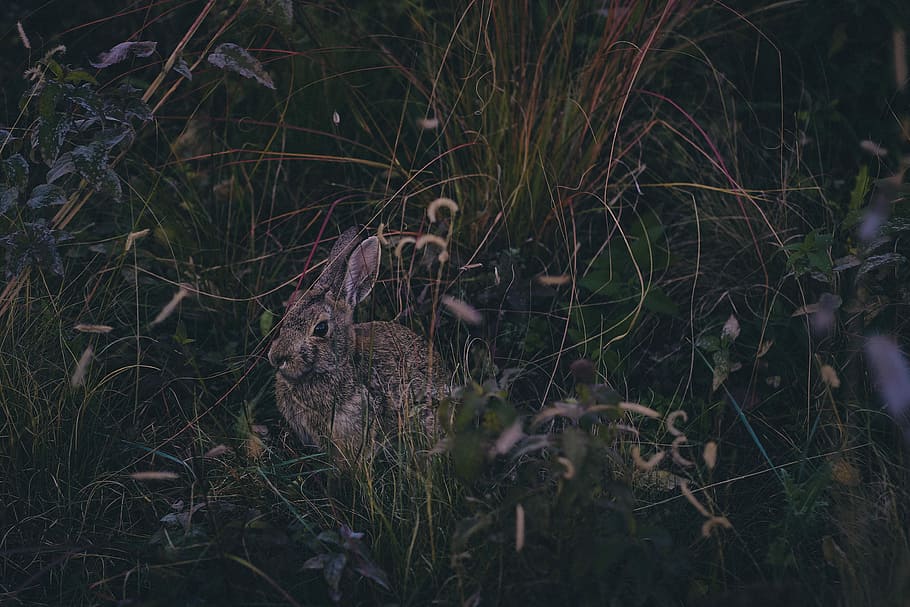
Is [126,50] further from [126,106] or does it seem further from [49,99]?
[49,99]

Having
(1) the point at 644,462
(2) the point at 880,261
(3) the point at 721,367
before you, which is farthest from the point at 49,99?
(2) the point at 880,261

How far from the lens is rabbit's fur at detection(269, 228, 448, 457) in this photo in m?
2.89

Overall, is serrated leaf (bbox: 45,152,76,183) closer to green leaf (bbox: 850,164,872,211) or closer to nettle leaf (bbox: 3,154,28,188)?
nettle leaf (bbox: 3,154,28,188)

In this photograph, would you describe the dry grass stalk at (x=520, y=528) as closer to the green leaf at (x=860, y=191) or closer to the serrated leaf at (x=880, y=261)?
the serrated leaf at (x=880, y=261)

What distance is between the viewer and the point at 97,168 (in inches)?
102

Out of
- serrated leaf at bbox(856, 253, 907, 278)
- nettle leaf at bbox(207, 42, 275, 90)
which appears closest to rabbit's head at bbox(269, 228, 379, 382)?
nettle leaf at bbox(207, 42, 275, 90)

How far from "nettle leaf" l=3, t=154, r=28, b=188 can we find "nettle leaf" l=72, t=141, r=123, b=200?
15cm

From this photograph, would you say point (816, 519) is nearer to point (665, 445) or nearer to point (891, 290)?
point (665, 445)

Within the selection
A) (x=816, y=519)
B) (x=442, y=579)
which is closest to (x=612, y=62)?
(x=816, y=519)

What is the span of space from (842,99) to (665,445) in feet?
5.93

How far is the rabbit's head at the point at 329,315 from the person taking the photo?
9.66 ft

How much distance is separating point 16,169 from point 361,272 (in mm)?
1123

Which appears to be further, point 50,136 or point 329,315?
point 329,315

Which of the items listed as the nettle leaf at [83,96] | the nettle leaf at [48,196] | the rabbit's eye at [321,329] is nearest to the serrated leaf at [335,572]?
the rabbit's eye at [321,329]
